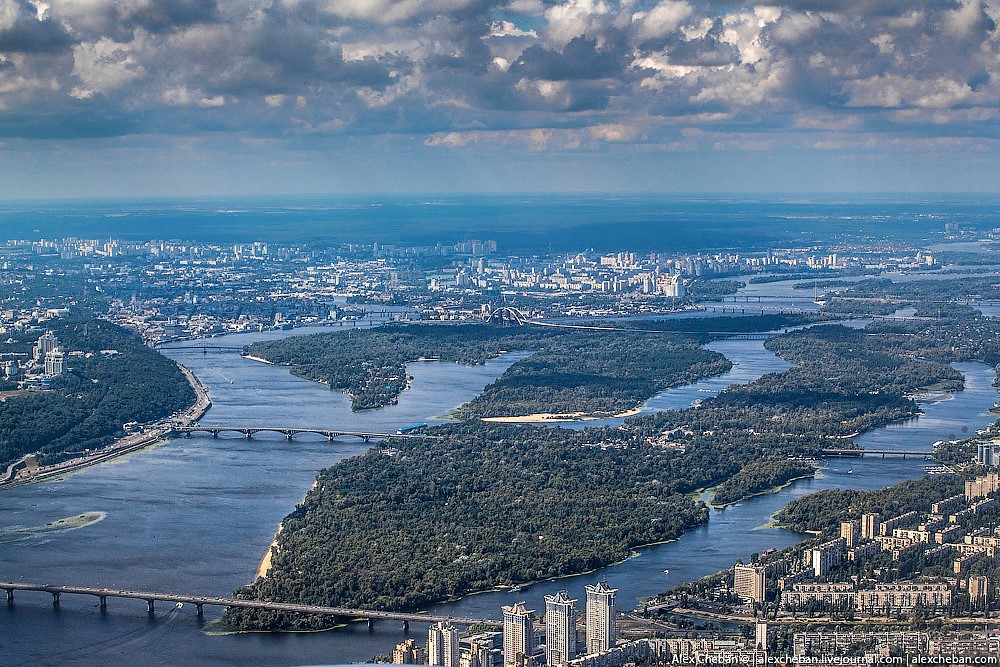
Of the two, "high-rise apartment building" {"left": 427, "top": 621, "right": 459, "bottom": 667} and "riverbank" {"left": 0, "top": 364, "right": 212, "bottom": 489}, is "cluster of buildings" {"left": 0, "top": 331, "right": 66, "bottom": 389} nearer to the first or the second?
"riverbank" {"left": 0, "top": 364, "right": 212, "bottom": 489}

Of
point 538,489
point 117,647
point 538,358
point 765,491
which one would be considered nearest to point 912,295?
point 538,358

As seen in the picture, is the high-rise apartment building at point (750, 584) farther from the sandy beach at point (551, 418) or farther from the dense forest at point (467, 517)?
the sandy beach at point (551, 418)

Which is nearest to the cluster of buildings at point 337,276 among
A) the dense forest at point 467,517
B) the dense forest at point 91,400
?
the dense forest at point 91,400

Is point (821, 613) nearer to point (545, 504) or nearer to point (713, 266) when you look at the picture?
point (545, 504)

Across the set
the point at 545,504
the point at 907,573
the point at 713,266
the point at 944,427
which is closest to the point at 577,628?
the point at 907,573

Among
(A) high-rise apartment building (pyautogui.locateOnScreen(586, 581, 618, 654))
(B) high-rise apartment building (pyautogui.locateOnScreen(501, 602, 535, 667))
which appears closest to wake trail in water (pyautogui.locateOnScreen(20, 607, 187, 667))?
(B) high-rise apartment building (pyautogui.locateOnScreen(501, 602, 535, 667))
